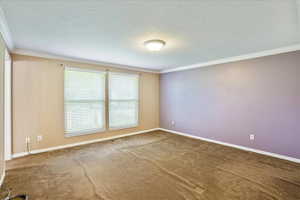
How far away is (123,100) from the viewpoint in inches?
187

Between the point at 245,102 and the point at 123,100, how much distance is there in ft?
11.4

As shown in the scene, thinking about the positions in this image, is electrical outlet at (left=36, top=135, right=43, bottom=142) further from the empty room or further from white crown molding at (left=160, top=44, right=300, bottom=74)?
white crown molding at (left=160, top=44, right=300, bottom=74)

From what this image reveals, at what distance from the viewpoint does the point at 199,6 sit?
1.61 meters

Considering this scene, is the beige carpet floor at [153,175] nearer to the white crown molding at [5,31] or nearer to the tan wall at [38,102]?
the tan wall at [38,102]

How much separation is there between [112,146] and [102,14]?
3.09m

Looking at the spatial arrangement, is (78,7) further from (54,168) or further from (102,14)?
(54,168)

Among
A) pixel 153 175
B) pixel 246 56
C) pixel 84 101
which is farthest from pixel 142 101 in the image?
pixel 246 56

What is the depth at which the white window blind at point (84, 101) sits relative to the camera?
147 inches

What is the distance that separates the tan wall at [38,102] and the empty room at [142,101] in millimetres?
21

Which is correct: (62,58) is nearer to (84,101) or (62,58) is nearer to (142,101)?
(84,101)

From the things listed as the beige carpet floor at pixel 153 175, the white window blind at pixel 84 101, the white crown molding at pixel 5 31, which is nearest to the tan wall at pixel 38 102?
the white window blind at pixel 84 101

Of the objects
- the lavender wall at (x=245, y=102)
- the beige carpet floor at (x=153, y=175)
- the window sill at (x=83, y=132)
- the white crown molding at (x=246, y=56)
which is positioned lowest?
the beige carpet floor at (x=153, y=175)

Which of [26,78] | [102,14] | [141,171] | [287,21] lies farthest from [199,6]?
[26,78]

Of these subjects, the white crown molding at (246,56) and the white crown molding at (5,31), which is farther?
the white crown molding at (246,56)
